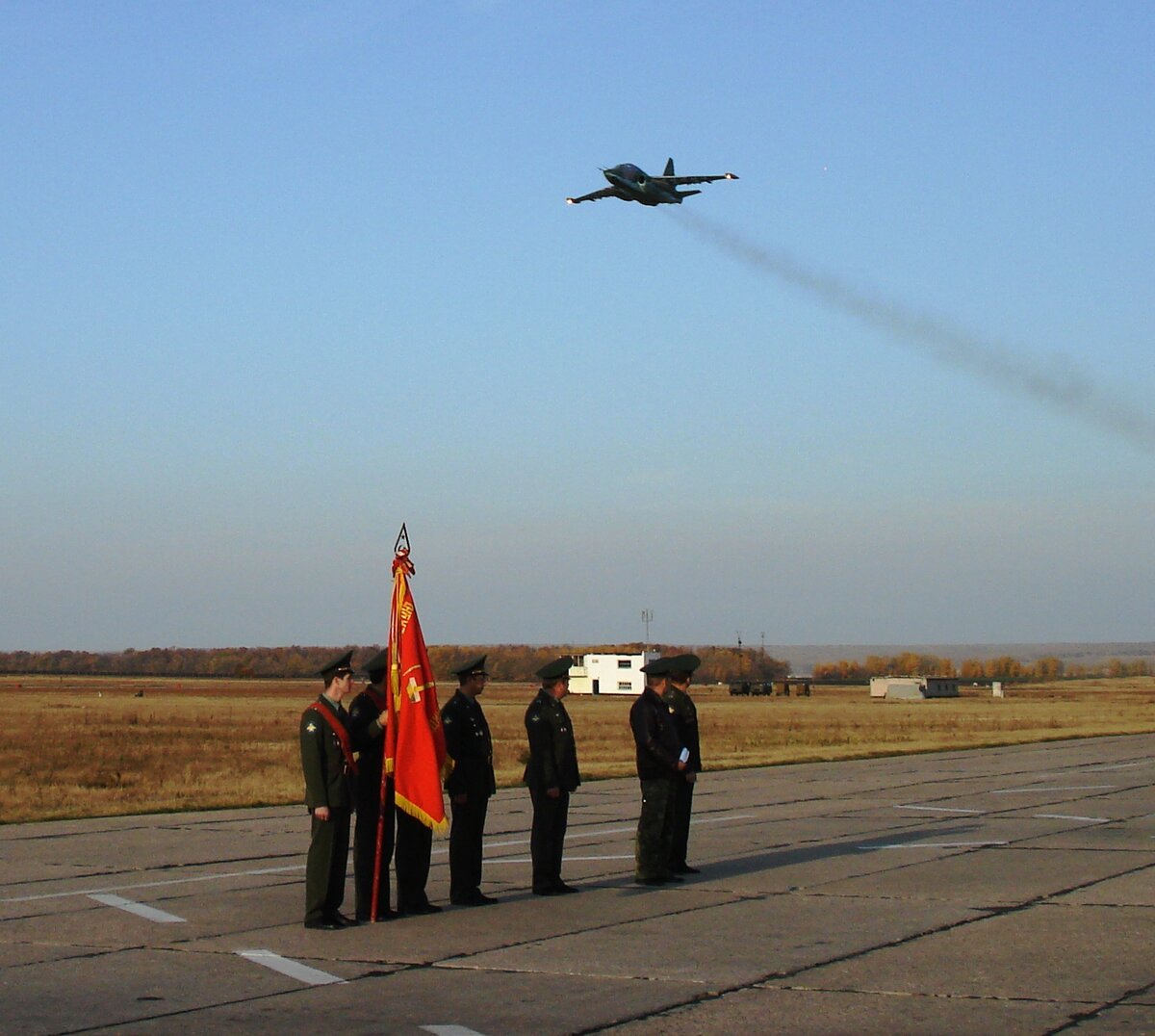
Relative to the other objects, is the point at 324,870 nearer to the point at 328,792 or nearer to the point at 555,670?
the point at 328,792

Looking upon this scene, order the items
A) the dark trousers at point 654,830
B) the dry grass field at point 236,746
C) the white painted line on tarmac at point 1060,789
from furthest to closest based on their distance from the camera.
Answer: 1. the dry grass field at point 236,746
2. the white painted line on tarmac at point 1060,789
3. the dark trousers at point 654,830

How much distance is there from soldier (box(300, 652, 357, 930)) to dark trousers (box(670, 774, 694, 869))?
11.2 feet

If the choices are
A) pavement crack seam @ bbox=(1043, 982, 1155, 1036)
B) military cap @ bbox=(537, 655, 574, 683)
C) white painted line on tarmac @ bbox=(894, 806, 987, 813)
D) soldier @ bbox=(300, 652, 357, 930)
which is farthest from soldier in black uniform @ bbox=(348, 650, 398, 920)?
white painted line on tarmac @ bbox=(894, 806, 987, 813)

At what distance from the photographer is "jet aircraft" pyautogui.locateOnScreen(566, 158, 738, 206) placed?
39219 mm

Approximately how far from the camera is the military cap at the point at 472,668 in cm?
1284

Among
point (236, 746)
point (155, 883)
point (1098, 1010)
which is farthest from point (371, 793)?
point (236, 746)

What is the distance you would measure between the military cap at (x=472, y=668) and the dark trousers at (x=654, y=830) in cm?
179

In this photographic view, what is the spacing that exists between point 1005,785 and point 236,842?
1332cm

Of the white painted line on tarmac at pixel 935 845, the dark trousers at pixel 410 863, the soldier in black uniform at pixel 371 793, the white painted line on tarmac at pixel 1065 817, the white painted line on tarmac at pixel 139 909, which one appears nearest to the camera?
the white painted line on tarmac at pixel 139 909

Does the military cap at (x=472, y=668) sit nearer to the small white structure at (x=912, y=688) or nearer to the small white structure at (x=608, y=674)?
the small white structure at (x=608, y=674)

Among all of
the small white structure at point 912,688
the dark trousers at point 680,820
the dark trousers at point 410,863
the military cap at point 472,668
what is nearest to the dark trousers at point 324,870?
the dark trousers at point 410,863

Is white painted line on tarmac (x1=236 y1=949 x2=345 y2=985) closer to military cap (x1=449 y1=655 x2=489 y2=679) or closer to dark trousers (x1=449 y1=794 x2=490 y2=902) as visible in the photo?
dark trousers (x1=449 y1=794 x2=490 y2=902)

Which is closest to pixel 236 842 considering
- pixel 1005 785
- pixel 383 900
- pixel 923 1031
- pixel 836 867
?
pixel 383 900

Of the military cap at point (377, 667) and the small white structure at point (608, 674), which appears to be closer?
the military cap at point (377, 667)
